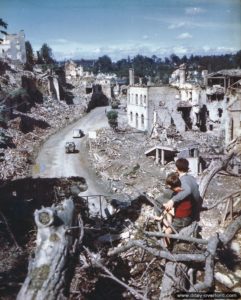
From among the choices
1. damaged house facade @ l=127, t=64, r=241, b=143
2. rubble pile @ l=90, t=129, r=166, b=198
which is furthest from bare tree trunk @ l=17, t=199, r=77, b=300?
damaged house facade @ l=127, t=64, r=241, b=143

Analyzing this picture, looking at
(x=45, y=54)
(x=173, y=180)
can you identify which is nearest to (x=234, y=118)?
(x=173, y=180)

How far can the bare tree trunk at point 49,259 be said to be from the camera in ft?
15.4

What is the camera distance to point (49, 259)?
4.93 metres

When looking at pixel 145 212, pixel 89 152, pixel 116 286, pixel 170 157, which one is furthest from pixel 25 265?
pixel 89 152

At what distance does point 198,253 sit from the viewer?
5.63m

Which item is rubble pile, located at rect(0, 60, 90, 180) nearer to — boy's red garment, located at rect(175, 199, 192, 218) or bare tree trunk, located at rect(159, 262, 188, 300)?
boy's red garment, located at rect(175, 199, 192, 218)

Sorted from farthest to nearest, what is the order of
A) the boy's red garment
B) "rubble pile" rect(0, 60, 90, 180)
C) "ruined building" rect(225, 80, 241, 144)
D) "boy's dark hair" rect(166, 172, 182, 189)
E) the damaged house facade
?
the damaged house facade < "rubble pile" rect(0, 60, 90, 180) < "ruined building" rect(225, 80, 241, 144) < the boy's red garment < "boy's dark hair" rect(166, 172, 182, 189)

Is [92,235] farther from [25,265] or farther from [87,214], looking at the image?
[25,265]

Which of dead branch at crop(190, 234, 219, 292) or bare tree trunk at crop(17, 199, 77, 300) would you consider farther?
dead branch at crop(190, 234, 219, 292)

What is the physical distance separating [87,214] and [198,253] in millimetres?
4481

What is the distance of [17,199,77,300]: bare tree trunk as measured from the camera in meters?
4.69

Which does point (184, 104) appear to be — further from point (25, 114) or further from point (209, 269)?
point (209, 269)

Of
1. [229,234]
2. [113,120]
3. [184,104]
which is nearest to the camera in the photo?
[229,234]

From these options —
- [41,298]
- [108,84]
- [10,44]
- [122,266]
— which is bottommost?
[122,266]
